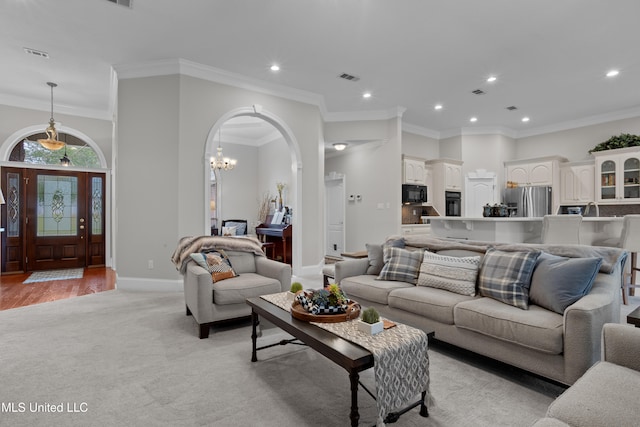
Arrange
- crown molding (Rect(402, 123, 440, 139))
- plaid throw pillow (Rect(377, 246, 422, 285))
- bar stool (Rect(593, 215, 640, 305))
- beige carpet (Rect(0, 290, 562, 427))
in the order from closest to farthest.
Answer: beige carpet (Rect(0, 290, 562, 427)) → plaid throw pillow (Rect(377, 246, 422, 285)) → bar stool (Rect(593, 215, 640, 305)) → crown molding (Rect(402, 123, 440, 139))

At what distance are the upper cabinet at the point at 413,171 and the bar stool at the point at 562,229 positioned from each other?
10.3ft

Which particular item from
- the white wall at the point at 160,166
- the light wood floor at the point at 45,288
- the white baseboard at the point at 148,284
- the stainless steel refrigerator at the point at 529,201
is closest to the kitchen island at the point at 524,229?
the stainless steel refrigerator at the point at 529,201

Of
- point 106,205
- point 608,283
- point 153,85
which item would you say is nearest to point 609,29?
point 608,283

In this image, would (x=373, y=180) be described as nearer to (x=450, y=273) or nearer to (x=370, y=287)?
(x=370, y=287)

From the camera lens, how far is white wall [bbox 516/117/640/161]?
21.8ft

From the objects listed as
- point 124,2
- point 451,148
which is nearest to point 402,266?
point 124,2

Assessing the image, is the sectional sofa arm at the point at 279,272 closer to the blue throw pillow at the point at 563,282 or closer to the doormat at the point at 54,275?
the blue throw pillow at the point at 563,282

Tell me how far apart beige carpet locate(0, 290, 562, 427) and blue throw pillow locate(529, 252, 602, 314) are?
21.1 inches

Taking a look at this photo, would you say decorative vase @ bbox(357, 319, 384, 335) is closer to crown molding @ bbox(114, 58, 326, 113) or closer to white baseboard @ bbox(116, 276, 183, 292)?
white baseboard @ bbox(116, 276, 183, 292)

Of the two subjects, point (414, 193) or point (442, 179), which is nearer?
point (414, 193)

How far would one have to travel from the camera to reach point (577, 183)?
700 centimetres

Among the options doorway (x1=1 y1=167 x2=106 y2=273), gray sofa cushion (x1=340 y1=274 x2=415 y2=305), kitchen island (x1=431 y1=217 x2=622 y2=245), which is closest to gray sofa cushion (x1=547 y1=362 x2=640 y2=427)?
gray sofa cushion (x1=340 y1=274 x2=415 y2=305)

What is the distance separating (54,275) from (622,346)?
754 centimetres

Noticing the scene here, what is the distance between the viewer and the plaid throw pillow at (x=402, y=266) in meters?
3.19
